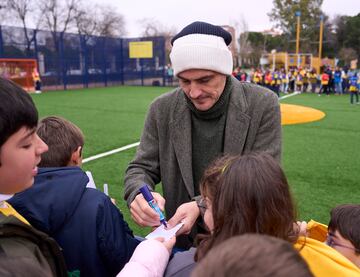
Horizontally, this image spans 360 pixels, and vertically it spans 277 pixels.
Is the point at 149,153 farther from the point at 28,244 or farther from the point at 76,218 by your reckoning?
the point at 28,244

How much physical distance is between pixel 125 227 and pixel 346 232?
119 cm

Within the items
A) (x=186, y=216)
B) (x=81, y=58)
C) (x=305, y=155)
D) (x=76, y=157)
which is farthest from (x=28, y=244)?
(x=81, y=58)

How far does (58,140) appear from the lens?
7.24 ft

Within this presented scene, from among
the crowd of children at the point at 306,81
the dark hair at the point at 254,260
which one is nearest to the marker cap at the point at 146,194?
the dark hair at the point at 254,260

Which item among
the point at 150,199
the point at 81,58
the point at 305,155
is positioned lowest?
the point at 305,155

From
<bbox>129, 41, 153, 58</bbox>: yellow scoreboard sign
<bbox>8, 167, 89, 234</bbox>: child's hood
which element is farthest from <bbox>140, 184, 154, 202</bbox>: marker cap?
<bbox>129, 41, 153, 58</bbox>: yellow scoreboard sign

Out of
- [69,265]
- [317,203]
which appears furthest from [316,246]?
[317,203]

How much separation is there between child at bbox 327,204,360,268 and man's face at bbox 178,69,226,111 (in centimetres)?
95

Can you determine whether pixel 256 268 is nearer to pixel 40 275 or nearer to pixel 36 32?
pixel 40 275

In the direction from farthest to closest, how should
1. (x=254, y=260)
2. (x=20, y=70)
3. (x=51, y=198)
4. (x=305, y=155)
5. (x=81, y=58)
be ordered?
1. (x=81, y=58)
2. (x=20, y=70)
3. (x=305, y=155)
4. (x=51, y=198)
5. (x=254, y=260)

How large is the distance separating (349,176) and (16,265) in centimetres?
564

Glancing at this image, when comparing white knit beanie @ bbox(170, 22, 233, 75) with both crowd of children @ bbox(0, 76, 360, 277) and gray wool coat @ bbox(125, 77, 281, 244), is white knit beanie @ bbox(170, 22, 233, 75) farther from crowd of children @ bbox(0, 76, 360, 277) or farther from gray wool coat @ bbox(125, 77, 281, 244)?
crowd of children @ bbox(0, 76, 360, 277)

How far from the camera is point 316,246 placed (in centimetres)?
151

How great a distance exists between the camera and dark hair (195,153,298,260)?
143cm
